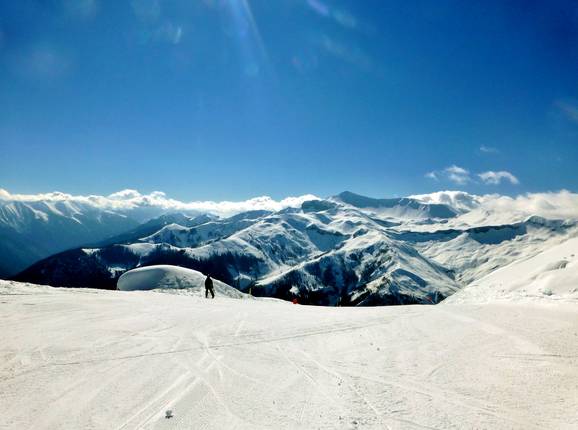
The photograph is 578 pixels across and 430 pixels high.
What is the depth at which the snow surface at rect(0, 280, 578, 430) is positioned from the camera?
707cm

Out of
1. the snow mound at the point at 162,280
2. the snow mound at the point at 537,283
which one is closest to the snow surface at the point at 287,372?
the snow mound at the point at 537,283

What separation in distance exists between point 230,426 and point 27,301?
1655cm

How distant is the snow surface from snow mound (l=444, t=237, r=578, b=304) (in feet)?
18.3

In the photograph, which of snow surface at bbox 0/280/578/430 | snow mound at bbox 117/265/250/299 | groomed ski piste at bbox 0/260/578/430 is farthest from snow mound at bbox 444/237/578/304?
snow mound at bbox 117/265/250/299

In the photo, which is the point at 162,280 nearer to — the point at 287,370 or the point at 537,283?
the point at 537,283

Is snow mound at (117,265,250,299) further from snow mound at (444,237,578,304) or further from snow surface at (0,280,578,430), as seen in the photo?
snow surface at (0,280,578,430)

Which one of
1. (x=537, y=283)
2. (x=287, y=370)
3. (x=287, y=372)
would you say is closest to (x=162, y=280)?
(x=537, y=283)

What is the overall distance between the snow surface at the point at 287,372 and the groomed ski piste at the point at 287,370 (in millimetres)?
39

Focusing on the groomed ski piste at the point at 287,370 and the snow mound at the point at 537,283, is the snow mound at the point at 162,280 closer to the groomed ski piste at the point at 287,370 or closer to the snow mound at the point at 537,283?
the groomed ski piste at the point at 287,370

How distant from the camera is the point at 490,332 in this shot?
42.8 ft

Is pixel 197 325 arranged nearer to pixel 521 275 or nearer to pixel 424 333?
pixel 424 333

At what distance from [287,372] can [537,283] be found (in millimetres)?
21243

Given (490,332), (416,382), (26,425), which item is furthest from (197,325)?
(490,332)

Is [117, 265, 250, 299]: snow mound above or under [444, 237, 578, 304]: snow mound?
under
